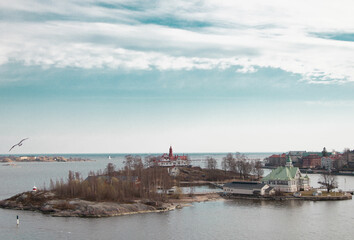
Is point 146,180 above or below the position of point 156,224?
above

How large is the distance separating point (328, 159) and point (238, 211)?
127 m

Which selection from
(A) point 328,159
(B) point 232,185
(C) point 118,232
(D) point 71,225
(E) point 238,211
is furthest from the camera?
(A) point 328,159

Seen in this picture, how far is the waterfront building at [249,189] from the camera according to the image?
76438mm

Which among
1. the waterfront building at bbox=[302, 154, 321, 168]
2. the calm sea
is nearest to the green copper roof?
the calm sea

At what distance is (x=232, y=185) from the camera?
79812 mm

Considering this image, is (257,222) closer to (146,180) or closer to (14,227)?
(146,180)

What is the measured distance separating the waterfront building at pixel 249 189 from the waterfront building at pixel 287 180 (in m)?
3.87

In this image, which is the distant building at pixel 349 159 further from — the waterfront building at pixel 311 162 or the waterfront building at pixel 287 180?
the waterfront building at pixel 287 180

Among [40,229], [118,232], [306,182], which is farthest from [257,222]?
[306,182]

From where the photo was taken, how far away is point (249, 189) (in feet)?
253

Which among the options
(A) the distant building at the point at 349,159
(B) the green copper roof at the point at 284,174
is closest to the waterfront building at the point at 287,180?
(B) the green copper roof at the point at 284,174

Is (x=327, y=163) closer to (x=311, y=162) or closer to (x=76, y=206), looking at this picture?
(x=311, y=162)

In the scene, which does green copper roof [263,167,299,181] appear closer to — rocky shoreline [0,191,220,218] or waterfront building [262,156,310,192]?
waterfront building [262,156,310,192]

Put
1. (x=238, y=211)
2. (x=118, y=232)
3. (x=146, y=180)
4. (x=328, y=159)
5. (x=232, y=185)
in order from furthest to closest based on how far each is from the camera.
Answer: (x=328, y=159)
(x=232, y=185)
(x=146, y=180)
(x=238, y=211)
(x=118, y=232)
